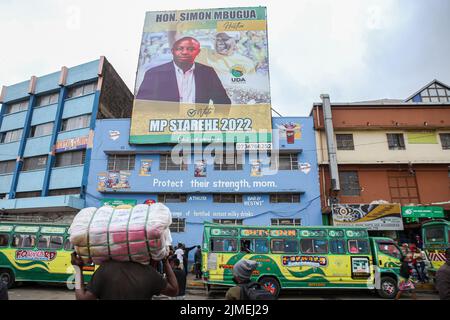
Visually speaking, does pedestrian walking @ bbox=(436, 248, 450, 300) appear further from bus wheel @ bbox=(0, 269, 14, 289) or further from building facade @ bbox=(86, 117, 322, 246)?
bus wheel @ bbox=(0, 269, 14, 289)

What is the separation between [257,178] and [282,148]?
263 centimetres

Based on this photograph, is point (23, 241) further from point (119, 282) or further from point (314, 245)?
point (119, 282)

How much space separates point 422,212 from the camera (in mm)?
17547

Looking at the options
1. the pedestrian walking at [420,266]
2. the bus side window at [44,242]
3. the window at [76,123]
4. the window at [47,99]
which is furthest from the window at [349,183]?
the window at [47,99]

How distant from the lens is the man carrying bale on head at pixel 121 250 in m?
3.04

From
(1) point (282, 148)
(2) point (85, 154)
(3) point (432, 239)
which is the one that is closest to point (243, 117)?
(1) point (282, 148)

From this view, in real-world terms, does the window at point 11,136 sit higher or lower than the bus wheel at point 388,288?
higher

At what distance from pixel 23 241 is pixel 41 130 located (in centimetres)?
1348

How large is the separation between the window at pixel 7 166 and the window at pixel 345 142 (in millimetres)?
24317

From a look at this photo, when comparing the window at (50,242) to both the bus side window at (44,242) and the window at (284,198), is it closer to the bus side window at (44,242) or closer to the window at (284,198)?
the bus side window at (44,242)

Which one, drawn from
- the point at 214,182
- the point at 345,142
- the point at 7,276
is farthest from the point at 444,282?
the point at 345,142

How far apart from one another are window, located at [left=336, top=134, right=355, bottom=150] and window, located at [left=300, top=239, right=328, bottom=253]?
9.87m

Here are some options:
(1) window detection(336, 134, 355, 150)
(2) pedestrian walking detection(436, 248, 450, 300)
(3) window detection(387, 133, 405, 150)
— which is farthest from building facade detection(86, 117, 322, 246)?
(2) pedestrian walking detection(436, 248, 450, 300)

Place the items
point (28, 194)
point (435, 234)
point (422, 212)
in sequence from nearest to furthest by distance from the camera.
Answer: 1. point (435, 234)
2. point (422, 212)
3. point (28, 194)
